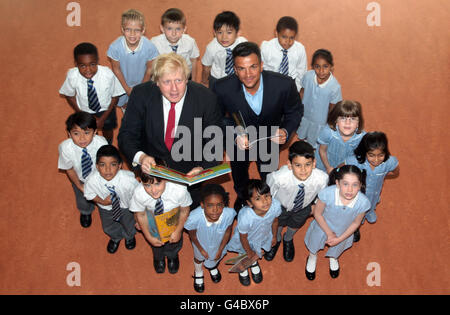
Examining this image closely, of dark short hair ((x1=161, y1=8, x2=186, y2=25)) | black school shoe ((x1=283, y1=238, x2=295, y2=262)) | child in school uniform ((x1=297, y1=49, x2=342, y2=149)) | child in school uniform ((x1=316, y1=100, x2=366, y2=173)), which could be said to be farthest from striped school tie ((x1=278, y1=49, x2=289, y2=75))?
black school shoe ((x1=283, y1=238, x2=295, y2=262))

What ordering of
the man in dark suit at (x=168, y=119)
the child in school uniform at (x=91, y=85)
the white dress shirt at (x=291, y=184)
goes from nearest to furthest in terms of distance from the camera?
the man in dark suit at (x=168, y=119) < the white dress shirt at (x=291, y=184) < the child in school uniform at (x=91, y=85)

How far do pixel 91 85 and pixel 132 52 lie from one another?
0.54m

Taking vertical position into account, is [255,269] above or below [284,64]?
below

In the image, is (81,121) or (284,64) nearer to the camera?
(81,121)

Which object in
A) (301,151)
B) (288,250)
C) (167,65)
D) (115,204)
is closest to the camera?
(167,65)

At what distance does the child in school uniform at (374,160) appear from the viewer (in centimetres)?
346

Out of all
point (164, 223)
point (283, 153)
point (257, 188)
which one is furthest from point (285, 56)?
point (164, 223)

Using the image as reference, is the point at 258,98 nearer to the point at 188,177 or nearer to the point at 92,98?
the point at 188,177

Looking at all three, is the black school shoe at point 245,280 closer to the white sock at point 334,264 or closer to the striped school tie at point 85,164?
the white sock at point 334,264

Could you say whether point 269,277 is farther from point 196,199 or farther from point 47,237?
point 47,237

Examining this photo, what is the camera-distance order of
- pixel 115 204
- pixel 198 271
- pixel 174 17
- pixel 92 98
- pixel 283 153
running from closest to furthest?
1. pixel 115 204
2. pixel 198 271
3. pixel 92 98
4. pixel 174 17
5. pixel 283 153

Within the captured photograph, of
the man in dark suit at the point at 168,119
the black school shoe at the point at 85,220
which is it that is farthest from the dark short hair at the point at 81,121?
the black school shoe at the point at 85,220

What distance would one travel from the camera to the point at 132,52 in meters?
4.30

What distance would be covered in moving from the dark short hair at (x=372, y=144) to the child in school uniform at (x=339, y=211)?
0.50 feet
